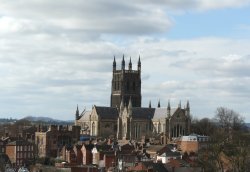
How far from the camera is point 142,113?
17562 cm

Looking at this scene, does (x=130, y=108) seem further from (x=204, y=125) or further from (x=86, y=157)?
(x=86, y=157)

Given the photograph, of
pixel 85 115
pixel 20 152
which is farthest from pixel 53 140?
pixel 85 115

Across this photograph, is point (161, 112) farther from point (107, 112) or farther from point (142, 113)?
point (107, 112)

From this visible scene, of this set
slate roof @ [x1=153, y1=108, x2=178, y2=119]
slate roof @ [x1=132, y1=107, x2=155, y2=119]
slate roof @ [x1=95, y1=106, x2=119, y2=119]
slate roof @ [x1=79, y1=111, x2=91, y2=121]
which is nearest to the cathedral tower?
slate roof @ [x1=95, y1=106, x2=119, y2=119]

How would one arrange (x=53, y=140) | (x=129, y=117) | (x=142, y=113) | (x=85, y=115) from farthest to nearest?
(x=85, y=115), (x=142, y=113), (x=129, y=117), (x=53, y=140)

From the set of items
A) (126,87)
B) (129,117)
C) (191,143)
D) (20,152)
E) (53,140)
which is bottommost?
(20,152)

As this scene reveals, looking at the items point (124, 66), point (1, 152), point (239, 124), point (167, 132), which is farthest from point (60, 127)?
point (124, 66)

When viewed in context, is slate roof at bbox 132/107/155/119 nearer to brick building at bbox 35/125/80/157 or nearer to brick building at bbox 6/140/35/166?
brick building at bbox 35/125/80/157

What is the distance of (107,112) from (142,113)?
11.3m

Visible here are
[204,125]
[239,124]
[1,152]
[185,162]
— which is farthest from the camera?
[204,125]

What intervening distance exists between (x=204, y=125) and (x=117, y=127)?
23386mm

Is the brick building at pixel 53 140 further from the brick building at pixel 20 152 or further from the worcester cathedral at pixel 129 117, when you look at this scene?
the worcester cathedral at pixel 129 117

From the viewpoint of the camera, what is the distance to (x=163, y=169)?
8106cm

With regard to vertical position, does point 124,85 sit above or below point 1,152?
above
